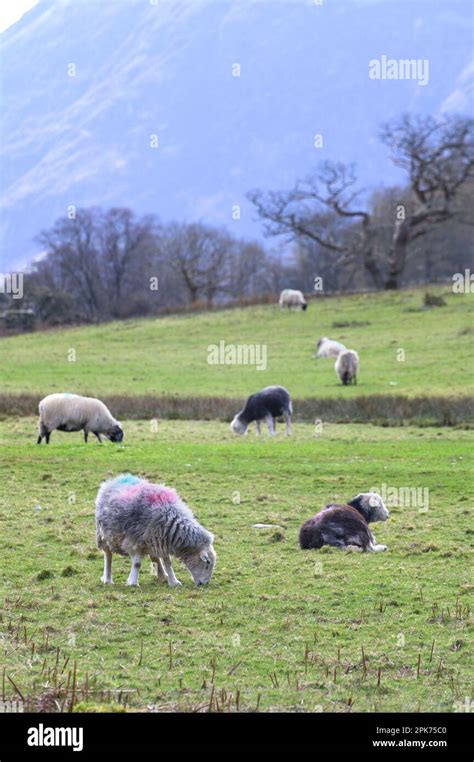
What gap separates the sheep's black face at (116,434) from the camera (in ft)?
83.5

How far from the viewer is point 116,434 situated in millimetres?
25484

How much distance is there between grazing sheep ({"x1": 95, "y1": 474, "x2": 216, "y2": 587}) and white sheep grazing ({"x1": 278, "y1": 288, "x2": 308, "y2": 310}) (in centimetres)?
5340

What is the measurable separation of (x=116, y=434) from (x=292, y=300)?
133 feet

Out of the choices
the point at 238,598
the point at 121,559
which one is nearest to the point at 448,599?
the point at 238,598

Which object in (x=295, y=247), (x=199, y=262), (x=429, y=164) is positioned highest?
(x=429, y=164)

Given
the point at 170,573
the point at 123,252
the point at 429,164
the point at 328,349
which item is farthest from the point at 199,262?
the point at 170,573

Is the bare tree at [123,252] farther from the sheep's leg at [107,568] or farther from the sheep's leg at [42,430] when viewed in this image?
the sheep's leg at [107,568]

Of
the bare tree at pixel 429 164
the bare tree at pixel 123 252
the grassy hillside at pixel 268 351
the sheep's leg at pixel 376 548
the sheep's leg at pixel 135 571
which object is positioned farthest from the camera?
the bare tree at pixel 123 252

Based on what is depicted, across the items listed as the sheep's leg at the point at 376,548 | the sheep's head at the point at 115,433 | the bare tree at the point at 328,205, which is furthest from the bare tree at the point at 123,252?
the sheep's leg at the point at 376,548

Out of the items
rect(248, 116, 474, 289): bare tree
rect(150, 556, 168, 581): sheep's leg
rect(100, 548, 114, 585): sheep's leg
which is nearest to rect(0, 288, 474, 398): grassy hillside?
rect(248, 116, 474, 289): bare tree

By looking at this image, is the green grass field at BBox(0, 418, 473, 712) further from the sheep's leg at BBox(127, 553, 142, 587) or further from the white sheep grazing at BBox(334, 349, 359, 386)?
the white sheep grazing at BBox(334, 349, 359, 386)

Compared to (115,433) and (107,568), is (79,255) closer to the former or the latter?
(115,433)

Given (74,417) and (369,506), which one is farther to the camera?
(74,417)

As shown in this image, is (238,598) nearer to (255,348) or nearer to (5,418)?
(5,418)
